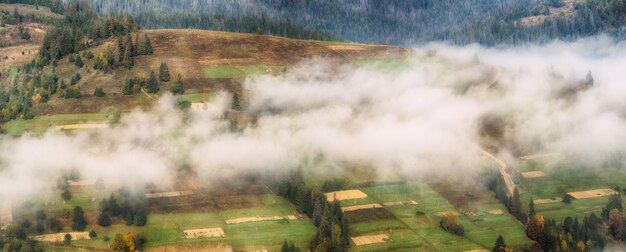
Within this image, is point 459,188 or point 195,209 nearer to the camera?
point 195,209

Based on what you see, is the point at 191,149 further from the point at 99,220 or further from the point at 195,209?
the point at 99,220

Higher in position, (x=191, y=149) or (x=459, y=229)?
(x=191, y=149)

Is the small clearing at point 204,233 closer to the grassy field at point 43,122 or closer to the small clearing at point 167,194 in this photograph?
the small clearing at point 167,194

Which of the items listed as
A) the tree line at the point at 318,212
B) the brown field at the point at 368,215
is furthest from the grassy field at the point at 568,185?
the tree line at the point at 318,212

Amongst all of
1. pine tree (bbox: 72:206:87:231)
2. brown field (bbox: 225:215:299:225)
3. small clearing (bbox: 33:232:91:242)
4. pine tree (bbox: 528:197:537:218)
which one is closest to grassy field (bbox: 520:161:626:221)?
pine tree (bbox: 528:197:537:218)

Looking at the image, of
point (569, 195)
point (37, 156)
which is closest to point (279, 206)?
point (37, 156)

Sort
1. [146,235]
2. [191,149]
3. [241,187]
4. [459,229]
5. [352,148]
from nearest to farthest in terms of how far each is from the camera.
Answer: [146,235] → [459,229] → [241,187] → [191,149] → [352,148]

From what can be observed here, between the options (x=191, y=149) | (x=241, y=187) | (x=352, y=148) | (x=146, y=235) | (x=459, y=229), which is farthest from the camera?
(x=352, y=148)
